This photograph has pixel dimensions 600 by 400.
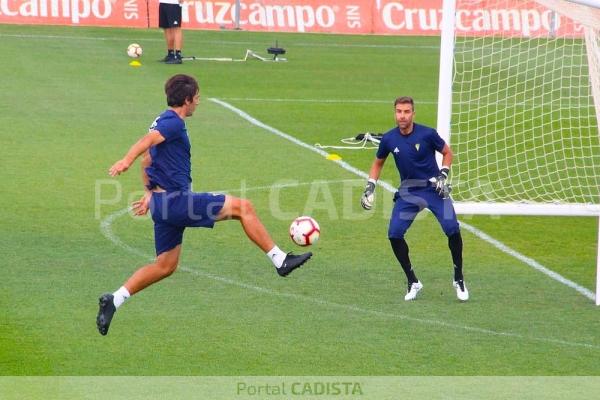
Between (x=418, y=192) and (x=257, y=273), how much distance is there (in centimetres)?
200

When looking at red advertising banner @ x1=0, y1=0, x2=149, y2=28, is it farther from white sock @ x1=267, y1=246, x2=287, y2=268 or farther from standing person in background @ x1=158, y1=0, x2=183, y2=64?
white sock @ x1=267, y1=246, x2=287, y2=268

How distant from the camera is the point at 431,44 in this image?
38.6 metres

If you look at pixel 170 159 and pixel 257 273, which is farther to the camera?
pixel 257 273

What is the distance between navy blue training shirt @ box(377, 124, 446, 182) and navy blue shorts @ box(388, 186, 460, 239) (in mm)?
168

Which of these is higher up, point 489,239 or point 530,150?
point 530,150

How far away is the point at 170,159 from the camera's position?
35.4ft

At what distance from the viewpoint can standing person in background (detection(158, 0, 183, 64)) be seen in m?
29.5

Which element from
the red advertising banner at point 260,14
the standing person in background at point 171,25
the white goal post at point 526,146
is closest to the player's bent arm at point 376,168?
the white goal post at point 526,146

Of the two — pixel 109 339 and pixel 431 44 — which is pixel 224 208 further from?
pixel 431 44

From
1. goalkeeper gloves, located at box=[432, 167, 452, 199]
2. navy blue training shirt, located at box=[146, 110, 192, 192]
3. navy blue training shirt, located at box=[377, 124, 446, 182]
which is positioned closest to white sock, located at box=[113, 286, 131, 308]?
navy blue training shirt, located at box=[146, 110, 192, 192]

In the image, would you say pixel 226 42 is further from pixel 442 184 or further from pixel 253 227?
pixel 253 227

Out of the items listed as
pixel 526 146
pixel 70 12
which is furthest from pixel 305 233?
pixel 70 12

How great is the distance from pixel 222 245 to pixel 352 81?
16038 millimetres

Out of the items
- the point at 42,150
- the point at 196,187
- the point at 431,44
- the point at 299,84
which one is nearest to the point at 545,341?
the point at 196,187
